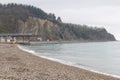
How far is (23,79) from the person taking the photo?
48.8 ft

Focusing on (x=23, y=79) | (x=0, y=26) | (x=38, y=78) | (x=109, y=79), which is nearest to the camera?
(x=23, y=79)

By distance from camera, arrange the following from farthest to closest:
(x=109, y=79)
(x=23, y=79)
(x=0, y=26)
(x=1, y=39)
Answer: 1. (x=0, y=26)
2. (x=1, y=39)
3. (x=109, y=79)
4. (x=23, y=79)

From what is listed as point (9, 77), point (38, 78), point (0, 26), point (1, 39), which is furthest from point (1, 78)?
point (0, 26)

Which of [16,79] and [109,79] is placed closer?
[16,79]

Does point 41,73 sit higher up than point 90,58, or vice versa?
point 41,73

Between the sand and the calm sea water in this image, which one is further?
the calm sea water

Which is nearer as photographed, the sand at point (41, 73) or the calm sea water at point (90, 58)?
the sand at point (41, 73)

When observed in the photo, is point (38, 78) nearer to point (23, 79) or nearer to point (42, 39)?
point (23, 79)

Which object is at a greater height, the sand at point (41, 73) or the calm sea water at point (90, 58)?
the sand at point (41, 73)

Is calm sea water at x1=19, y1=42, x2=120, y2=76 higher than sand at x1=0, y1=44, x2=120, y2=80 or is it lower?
lower

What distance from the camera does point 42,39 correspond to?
198000mm

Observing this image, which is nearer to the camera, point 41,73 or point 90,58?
point 41,73

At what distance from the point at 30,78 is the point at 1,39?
125145 mm

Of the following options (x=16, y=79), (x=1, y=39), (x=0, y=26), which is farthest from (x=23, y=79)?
(x=0, y=26)
